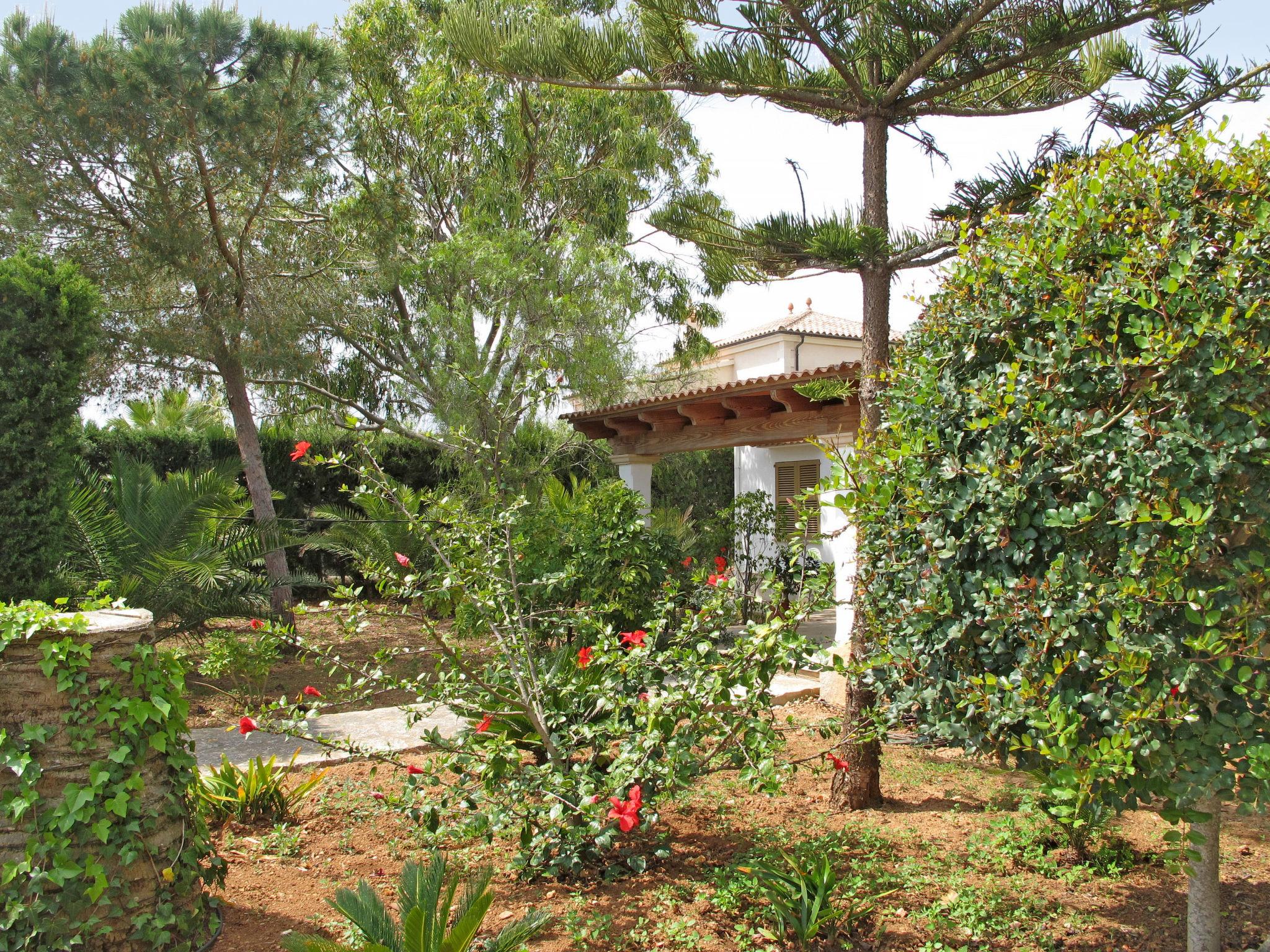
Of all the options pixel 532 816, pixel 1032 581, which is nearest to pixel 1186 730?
pixel 1032 581

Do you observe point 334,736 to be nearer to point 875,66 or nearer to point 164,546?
point 164,546

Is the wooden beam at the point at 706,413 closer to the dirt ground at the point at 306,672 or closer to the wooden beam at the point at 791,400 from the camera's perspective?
the wooden beam at the point at 791,400

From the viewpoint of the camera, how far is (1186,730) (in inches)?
88.9

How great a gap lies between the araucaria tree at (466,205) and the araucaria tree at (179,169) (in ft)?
6.36

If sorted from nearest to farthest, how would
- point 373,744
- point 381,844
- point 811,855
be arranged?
point 811,855, point 381,844, point 373,744

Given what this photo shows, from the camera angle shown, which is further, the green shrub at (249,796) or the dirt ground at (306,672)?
the dirt ground at (306,672)

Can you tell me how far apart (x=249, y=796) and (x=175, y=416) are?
13.0 m

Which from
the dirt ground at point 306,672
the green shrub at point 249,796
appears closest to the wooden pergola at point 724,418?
the dirt ground at point 306,672

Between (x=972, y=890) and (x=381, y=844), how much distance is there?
2.41 meters

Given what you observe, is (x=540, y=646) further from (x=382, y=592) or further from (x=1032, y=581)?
(x=1032, y=581)

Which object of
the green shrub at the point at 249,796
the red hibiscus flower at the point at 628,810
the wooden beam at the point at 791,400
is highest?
the wooden beam at the point at 791,400

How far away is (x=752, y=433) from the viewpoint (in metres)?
9.48

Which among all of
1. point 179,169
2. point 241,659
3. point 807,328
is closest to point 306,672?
point 241,659

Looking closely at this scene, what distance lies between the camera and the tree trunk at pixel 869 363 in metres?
4.21
